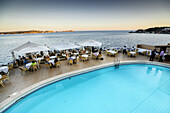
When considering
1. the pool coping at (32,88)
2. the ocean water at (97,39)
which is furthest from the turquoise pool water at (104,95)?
the ocean water at (97,39)

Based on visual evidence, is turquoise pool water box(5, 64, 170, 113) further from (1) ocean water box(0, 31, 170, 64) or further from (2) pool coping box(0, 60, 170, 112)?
(1) ocean water box(0, 31, 170, 64)

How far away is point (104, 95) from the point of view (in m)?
4.45

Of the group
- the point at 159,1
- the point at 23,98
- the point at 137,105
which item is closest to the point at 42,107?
the point at 23,98

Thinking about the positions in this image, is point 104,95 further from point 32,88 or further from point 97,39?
point 97,39

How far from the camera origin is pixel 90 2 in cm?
2030

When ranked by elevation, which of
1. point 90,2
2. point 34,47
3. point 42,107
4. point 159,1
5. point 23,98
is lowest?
point 42,107

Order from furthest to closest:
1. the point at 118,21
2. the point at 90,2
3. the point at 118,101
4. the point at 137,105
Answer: the point at 118,21, the point at 90,2, the point at 118,101, the point at 137,105

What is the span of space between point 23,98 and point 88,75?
13.4 ft

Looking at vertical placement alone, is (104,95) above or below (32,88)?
below

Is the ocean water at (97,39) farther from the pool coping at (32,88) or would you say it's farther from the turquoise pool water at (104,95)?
the turquoise pool water at (104,95)

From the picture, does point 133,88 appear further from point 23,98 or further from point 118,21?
point 118,21

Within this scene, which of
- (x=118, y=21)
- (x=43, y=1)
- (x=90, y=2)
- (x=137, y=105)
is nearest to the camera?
(x=137, y=105)

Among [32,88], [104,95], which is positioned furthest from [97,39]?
[32,88]

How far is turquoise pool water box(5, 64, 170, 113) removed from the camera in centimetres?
362
